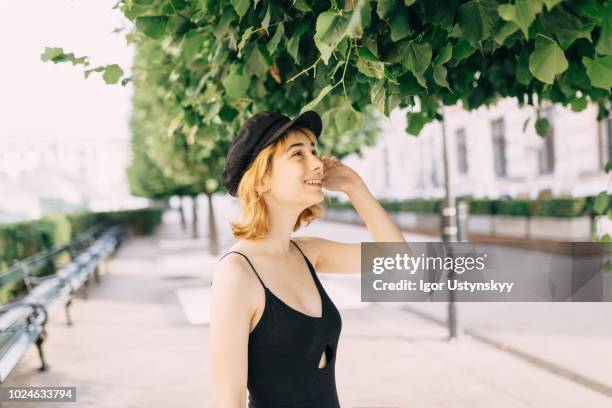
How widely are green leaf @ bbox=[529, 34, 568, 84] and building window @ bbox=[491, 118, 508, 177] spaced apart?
2234 centimetres

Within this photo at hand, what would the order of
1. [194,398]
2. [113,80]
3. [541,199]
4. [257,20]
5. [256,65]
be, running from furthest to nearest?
[541,199], [194,398], [113,80], [256,65], [257,20]

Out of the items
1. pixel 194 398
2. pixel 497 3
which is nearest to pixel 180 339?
pixel 194 398

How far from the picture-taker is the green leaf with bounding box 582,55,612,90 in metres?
1.97

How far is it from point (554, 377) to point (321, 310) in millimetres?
3954

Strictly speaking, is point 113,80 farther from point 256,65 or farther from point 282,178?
point 282,178

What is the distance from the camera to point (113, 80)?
3.08m

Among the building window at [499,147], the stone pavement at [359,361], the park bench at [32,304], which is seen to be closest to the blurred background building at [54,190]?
the park bench at [32,304]

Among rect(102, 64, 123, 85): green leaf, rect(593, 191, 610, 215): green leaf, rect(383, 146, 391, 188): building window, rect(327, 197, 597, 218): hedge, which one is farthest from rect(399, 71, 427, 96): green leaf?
rect(383, 146, 391, 188): building window

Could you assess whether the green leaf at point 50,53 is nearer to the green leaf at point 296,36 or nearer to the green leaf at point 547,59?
the green leaf at point 296,36

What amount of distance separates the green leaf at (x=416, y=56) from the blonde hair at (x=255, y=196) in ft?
1.62

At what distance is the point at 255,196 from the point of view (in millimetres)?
2186

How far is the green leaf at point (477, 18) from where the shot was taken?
1.64 meters

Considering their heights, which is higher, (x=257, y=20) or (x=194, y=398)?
(x=257, y=20)

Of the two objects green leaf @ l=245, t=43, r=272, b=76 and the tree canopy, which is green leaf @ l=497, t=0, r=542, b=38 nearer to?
the tree canopy
